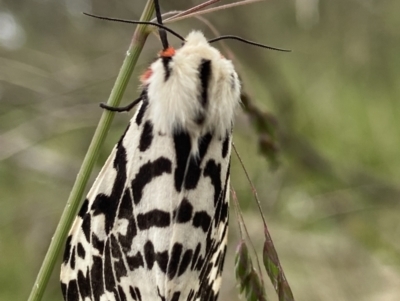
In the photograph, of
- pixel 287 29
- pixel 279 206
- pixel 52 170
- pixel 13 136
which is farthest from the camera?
pixel 287 29

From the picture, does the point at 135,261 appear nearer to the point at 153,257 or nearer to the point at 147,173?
the point at 153,257

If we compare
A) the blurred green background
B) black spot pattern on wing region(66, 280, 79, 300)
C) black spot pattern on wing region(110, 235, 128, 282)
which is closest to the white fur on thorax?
black spot pattern on wing region(110, 235, 128, 282)

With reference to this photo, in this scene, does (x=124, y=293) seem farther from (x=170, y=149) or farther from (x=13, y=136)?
(x=13, y=136)

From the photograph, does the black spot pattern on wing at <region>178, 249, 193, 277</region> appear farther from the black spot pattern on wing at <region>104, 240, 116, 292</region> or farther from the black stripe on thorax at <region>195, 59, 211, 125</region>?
the black stripe on thorax at <region>195, 59, 211, 125</region>

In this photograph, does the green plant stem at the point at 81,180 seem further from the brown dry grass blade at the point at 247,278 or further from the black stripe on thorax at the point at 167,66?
the brown dry grass blade at the point at 247,278

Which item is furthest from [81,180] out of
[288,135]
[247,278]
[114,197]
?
[288,135]

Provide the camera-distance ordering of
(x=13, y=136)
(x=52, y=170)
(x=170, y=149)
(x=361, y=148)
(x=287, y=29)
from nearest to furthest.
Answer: (x=170, y=149) → (x=13, y=136) → (x=52, y=170) → (x=361, y=148) → (x=287, y=29)

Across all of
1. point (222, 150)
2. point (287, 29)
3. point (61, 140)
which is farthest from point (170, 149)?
point (287, 29)
